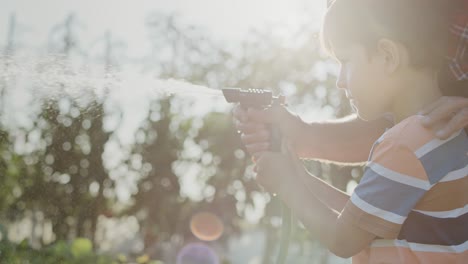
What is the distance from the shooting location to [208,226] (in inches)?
1098

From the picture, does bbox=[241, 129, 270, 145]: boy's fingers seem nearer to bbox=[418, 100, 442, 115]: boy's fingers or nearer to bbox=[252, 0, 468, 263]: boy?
bbox=[252, 0, 468, 263]: boy

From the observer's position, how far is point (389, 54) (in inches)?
81.5

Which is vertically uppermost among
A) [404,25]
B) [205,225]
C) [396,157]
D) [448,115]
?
[404,25]

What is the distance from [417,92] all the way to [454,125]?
225mm

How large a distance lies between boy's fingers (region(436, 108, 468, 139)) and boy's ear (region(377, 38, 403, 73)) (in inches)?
9.9

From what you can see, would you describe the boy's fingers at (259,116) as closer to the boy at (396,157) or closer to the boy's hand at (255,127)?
the boy's hand at (255,127)

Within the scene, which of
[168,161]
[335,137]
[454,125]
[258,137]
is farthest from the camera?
[168,161]

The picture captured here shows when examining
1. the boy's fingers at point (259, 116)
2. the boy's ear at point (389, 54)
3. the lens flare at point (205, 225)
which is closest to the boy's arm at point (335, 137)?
the boy's fingers at point (259, 116)

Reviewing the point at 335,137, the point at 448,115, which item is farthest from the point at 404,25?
the point at 335,137

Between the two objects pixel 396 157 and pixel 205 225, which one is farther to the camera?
pixel 205 225

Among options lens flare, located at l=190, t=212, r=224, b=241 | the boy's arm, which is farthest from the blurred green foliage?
the boy's arm

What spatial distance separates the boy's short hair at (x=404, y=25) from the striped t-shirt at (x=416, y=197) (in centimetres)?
23

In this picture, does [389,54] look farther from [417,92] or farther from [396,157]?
[396,157]

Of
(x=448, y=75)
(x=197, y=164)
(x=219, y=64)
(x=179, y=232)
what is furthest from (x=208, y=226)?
(x=448, y=75)
